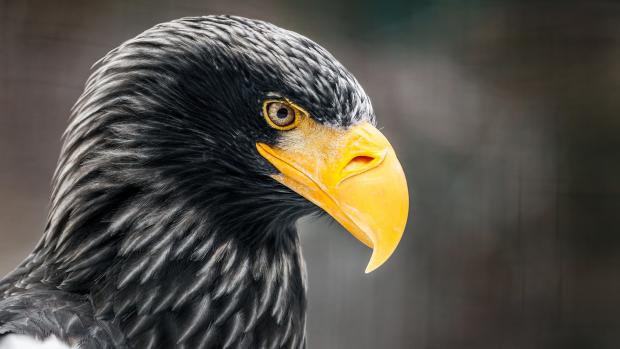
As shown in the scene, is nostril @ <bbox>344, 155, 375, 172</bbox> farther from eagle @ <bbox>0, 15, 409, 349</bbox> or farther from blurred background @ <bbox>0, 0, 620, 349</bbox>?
blurred background @ <bbox>0, 0, 620, 349</bbox>

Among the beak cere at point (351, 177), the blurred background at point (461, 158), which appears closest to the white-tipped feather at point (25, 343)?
the beak cere at point (351, 177)

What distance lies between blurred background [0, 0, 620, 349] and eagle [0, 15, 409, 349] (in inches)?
94.1

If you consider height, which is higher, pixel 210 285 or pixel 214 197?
pixel 214 197

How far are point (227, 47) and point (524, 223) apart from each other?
3.44 metres

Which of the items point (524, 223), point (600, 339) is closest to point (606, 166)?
point (524, 223)

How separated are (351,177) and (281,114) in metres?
0.22

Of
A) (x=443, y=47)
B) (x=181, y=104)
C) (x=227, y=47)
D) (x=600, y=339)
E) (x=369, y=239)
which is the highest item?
(x=227, y=47)

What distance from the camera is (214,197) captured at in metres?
1.73

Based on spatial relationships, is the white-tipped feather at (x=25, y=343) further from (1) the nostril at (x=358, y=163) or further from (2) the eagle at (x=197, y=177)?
(1) the nostril at (x=358, y=163)

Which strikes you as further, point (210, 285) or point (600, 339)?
point (600, 339)

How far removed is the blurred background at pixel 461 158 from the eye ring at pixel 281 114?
243 centimetres

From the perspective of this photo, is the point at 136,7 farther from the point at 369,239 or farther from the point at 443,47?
the point at 369,239

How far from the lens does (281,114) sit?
170 cm

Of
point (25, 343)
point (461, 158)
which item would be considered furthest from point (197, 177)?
point (461, 158)
